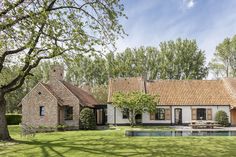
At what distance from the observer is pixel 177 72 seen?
203 ft

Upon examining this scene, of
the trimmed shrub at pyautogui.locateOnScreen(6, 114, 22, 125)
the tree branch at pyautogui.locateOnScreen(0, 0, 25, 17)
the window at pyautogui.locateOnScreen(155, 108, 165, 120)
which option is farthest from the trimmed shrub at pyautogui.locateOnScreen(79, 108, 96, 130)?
the trimmed shrub at pyautogui.locateOnScreen(6, 114, 22, 125)

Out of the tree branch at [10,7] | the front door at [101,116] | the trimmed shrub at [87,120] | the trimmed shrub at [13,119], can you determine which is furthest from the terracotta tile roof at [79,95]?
the tree branch at [10,7]

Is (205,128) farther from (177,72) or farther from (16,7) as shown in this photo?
(177,72)

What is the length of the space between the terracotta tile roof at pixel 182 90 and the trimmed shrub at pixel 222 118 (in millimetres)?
1887

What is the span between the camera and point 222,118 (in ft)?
116

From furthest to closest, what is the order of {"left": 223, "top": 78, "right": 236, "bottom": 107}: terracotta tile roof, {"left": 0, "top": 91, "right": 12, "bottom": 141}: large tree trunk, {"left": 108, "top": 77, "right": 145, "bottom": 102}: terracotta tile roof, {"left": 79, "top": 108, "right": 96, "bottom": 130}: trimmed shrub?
{"left": 108, "top": 77, "right": 145, "bottom": 102}: terracotta tile roof, {"left": 223, "top": 78, "right": 236, "bottom": 107}: terracotta tile roof, {"left": 79, "top": 108, "right": 96, "bottom": 130}: trimmed shrub, {"left": 0, "top": 91, "right": 12, "bottom": 141}: large tree trunk

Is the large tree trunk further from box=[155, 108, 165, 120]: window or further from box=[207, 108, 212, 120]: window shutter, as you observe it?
box=[207, 108, 212, 120]: window shutter

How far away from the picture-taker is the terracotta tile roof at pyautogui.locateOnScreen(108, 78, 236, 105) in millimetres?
37969

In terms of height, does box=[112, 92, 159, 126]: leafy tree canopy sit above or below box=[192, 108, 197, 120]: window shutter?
above

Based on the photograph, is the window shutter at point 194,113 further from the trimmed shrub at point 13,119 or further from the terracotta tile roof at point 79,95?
the trimmed shrub at point 13,119

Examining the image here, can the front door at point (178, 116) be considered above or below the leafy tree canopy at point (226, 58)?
below

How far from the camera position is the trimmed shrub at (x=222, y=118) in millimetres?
35281

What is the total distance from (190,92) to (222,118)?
5732 millimetres

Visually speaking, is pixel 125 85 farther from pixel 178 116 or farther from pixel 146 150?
pixel 146 150
